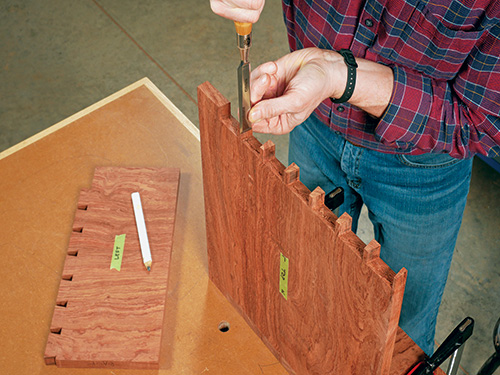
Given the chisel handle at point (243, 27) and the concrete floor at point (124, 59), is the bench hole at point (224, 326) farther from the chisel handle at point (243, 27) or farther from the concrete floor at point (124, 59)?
the concrete floor at point (124, 59)

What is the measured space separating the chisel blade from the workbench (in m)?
0.49

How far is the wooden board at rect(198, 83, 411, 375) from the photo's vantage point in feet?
2.72

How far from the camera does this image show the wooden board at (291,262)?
32.7 inches

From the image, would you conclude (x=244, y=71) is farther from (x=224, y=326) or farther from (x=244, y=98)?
(x=224, y=326)

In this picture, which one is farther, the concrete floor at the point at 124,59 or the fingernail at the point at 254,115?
the concrete floor at the point at 124,59

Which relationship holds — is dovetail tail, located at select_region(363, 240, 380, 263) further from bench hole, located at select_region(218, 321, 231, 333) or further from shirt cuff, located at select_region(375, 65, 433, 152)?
bench hole, located at select_region(218, 321, 231, 333)

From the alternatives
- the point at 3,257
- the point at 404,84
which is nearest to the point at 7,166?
the point at 3,257

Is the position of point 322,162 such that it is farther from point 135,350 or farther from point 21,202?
point 21,202

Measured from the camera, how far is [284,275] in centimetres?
103

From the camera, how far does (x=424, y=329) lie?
147cm

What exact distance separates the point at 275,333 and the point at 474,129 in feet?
1.76

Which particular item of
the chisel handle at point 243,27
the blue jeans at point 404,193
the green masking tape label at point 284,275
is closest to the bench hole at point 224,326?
the green masking tape label at point 284,275

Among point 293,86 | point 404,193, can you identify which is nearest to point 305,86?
point 293,86

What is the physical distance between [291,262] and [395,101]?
1.14 ft
